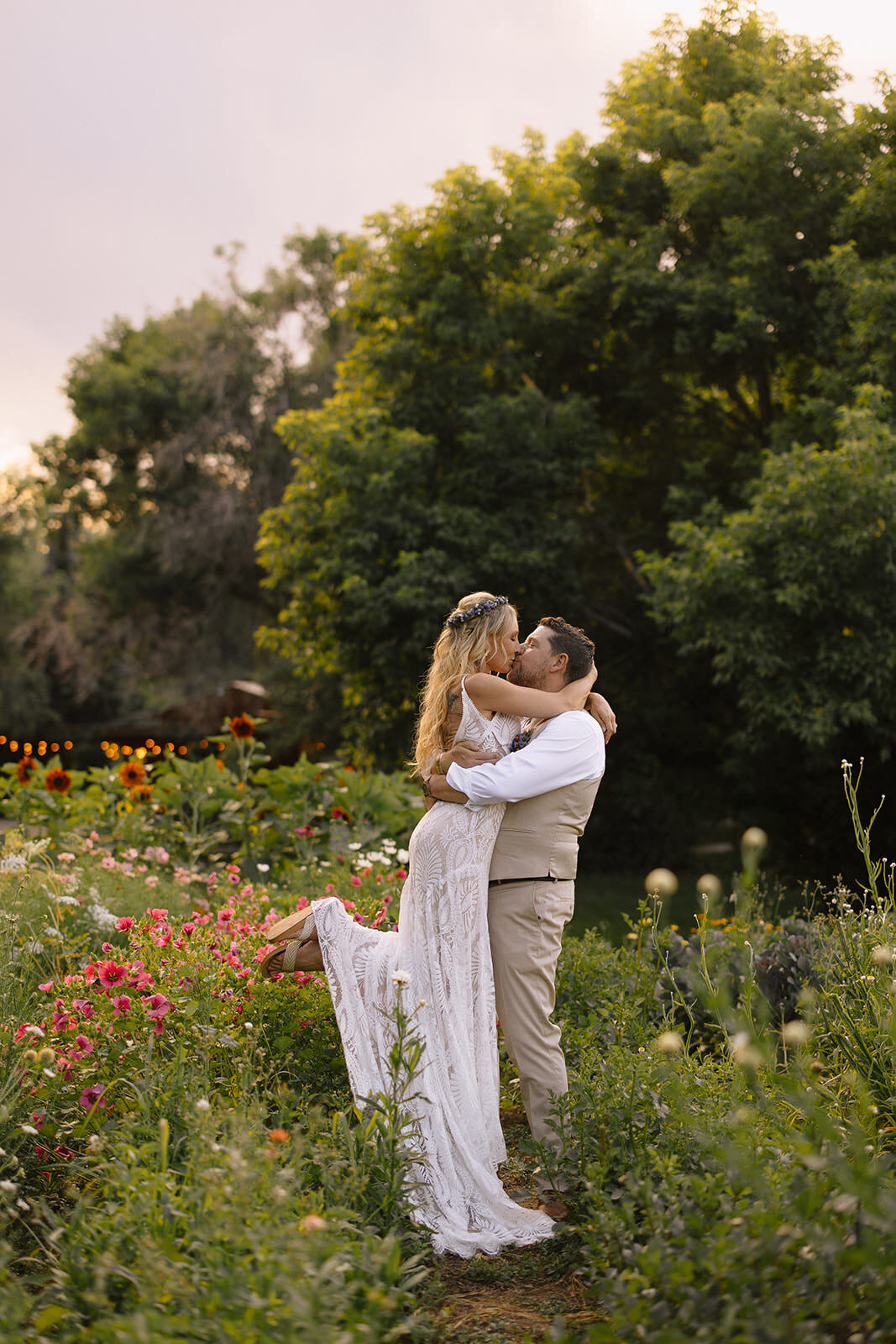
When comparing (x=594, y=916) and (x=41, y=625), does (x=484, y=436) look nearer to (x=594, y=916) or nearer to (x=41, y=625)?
(x=594, y=916)

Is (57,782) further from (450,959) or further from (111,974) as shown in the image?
(450,959)

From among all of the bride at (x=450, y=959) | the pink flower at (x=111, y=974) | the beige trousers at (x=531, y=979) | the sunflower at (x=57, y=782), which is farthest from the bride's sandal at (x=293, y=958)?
the sunflower at (x=57, y=782)

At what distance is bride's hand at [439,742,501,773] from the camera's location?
11.2 ft

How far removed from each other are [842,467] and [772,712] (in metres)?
2.38

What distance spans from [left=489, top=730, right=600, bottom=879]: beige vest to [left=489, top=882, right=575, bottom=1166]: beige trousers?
6 centimetres

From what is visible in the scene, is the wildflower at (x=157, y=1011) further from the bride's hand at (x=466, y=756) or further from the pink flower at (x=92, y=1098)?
the bride's hand at (x=466, y=756)

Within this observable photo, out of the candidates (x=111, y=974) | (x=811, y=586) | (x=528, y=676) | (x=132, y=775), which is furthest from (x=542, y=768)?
(x=811, y=586)

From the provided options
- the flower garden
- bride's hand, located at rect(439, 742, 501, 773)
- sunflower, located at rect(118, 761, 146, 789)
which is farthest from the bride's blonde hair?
sunflower, located at rect(118, 761, 146, 789)

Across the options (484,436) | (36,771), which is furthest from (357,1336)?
(484,436)

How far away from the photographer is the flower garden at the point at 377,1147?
6.85ft

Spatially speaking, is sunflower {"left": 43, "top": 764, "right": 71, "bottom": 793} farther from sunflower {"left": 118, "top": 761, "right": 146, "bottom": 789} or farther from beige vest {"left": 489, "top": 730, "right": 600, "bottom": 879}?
beige vest {"left": 489, "top": 730, "right": 600, "bottom": 879}

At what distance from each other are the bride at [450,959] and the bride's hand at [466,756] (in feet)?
0.04

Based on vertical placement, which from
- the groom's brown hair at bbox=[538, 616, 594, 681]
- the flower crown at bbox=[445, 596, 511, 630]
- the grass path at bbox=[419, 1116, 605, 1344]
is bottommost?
the grass path at bbox=[419, 1116, 605, 1344]

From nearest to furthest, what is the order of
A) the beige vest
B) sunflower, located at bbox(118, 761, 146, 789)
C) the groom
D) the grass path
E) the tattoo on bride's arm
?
the grass path → the groom → the beige vest → the tattoo on bride's arm → sunflower, located at bbox(118, 761, 146, 789)
